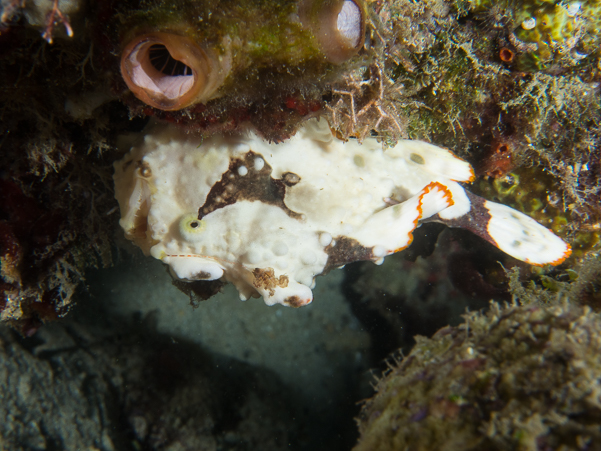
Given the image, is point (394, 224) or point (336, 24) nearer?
point (336, 24)

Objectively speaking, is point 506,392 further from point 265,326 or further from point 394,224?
point 265,326

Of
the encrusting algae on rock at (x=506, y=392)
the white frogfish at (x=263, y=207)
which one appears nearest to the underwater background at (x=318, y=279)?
the encrusting algae on rock at (x=506, y=392)

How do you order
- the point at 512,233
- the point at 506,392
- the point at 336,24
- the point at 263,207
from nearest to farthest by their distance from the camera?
the point at 506,392 < the point at 336,24 < the point at 263,207 < the point at 512,233

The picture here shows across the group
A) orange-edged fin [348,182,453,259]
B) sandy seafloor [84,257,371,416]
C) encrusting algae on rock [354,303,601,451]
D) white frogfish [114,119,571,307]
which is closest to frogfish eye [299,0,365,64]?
white frogfish [114,119,571,307]

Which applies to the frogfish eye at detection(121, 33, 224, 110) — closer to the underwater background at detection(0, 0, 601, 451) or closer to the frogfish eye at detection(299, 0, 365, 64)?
the underwater background at detection(0, 0, 601, 451)

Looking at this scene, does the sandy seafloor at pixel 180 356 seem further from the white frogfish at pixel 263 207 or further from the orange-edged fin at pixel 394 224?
the orange-edged fin at pixel 394 224

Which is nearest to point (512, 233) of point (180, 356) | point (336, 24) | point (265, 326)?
→ point (336, 24)
